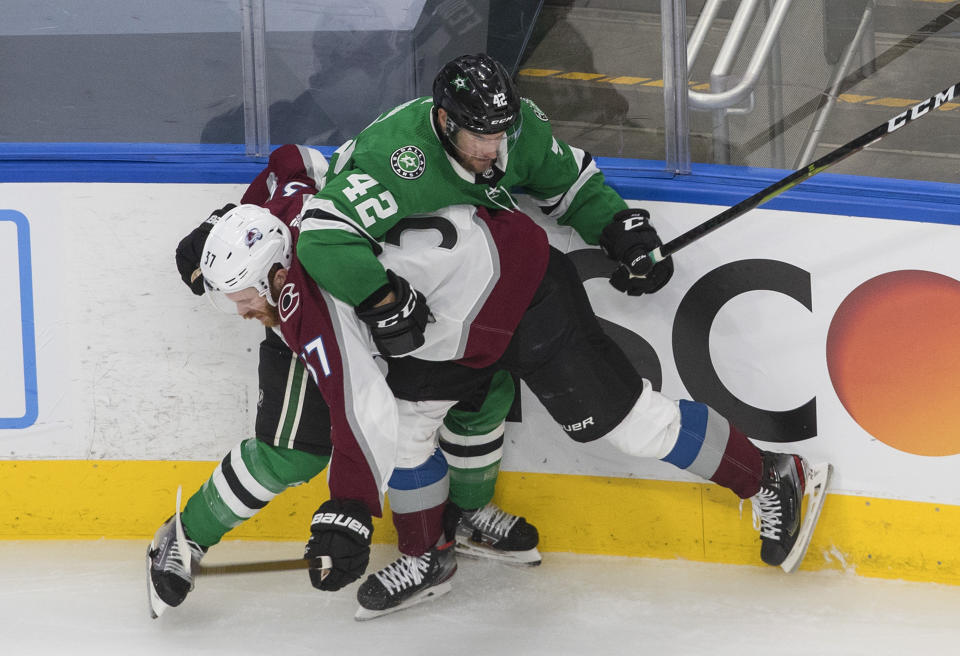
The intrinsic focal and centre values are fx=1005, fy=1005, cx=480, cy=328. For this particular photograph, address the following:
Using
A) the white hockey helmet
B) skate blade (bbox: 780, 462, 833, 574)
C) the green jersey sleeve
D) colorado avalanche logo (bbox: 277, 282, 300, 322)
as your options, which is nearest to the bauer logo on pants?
the white hockey helmet

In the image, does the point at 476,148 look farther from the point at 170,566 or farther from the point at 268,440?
the point at 170,566

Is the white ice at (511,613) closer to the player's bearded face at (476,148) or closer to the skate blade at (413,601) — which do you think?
the skate blade at (413,601)

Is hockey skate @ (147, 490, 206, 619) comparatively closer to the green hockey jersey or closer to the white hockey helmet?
the white hockey helmet

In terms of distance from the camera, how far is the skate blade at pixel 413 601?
2459mm

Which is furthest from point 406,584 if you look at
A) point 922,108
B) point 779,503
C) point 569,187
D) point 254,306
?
point 922,108

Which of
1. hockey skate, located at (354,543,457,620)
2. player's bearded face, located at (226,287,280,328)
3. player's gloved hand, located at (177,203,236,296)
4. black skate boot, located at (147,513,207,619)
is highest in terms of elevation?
player's gloved hand, located at (177,203,236,296)

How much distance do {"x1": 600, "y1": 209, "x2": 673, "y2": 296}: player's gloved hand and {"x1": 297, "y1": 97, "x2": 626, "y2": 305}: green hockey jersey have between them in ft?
0.63

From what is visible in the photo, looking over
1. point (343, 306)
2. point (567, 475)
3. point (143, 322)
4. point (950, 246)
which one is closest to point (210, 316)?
point (143, 322)

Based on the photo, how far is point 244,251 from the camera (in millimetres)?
2121

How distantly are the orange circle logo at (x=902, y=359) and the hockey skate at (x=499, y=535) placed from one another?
875mm

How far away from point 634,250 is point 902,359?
723mm

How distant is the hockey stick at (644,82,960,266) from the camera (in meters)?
2.12

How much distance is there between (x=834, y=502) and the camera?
2.52 metres

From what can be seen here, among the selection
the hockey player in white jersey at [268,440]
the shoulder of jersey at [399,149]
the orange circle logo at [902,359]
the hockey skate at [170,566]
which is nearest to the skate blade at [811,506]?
the orange circle logo at [902,359]
